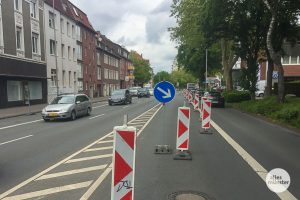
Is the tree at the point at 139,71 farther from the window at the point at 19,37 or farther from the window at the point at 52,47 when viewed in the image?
the window at the point at 19,37

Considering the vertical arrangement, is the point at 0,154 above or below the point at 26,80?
below

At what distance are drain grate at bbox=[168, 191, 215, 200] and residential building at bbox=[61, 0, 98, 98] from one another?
46.1 meters

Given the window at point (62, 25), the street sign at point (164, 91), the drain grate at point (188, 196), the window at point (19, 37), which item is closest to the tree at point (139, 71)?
the window at point (62, 25)

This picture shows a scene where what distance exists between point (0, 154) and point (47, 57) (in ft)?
102

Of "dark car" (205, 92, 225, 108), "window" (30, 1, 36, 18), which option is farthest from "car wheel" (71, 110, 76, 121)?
"window" (30, 1, 36, 18)

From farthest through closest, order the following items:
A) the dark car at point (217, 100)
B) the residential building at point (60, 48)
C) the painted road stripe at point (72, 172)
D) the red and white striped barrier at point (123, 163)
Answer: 1. the residential building at point (60, 48)
2. the dark car at point (217, 100)
3. the painted road stripe at point (72, 172)
4. the red and white striped barrier at point (123, 163)

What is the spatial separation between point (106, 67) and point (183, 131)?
6579cm

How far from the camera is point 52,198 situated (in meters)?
5.63

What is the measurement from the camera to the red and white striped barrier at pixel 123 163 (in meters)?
4.49

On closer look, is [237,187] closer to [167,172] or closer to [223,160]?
[167,172]

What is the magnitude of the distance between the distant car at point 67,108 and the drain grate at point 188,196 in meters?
14.1

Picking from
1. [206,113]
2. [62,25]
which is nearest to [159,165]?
[206,113]

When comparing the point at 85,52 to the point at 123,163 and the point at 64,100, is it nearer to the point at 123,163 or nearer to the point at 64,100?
the point at 64,100

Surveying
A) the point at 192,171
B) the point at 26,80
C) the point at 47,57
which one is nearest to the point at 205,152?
the point at 192,171
